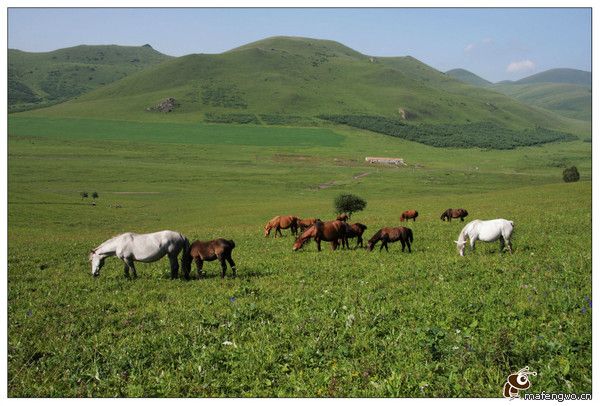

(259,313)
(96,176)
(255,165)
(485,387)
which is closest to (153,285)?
(259,313)

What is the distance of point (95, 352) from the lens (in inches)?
360

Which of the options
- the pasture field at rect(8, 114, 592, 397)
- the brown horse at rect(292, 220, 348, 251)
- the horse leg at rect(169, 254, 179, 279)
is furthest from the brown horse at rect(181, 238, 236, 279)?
the brown horse at rect(292, 220, 348, 251)

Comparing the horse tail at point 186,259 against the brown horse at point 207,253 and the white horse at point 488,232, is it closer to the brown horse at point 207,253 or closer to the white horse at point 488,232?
the brown horse at point 207,253

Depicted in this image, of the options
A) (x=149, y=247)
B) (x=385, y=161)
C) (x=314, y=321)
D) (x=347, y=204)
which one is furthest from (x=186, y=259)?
(x=385, y=161)

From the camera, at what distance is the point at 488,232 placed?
18.2 meters

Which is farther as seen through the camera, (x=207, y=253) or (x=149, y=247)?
(x=207, y=253)

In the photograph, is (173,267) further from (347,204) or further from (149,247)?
(347,204)
